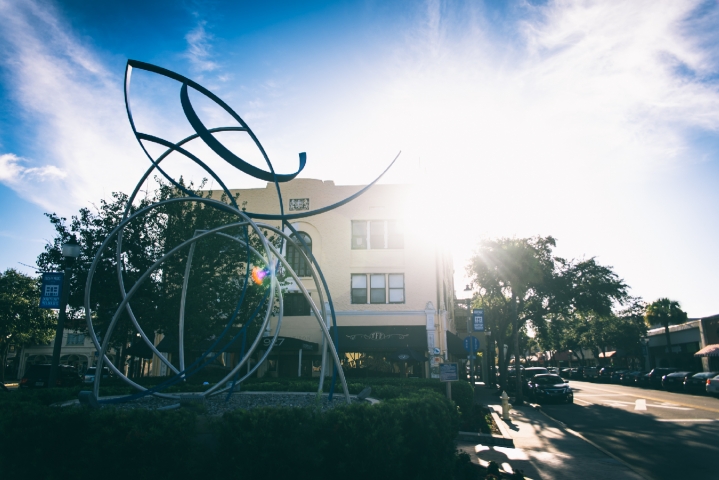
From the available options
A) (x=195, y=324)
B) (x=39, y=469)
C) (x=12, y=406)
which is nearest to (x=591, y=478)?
(x=39, y=469)

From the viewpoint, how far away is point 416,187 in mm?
28734

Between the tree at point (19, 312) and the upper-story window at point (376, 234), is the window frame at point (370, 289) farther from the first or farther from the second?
the tree at point (19, 312)

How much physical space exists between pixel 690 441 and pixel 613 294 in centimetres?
2333

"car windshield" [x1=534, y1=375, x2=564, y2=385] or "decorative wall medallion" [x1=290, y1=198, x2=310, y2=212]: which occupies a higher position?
"decorative wall medallion" [x1=290, y1=198, x2=310, y2=212]

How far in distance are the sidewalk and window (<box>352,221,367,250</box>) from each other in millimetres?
15405

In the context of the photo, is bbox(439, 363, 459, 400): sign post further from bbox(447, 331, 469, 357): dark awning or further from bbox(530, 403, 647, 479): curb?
bbox(447, 331, 469, 357): dark awning

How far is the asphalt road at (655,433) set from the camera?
30.7ft

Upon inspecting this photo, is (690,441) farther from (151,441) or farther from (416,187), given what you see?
(416,187)

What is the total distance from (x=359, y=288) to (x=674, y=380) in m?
23.0

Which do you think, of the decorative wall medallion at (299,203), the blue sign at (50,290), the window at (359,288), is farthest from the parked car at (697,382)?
the blue sign at (50,290)

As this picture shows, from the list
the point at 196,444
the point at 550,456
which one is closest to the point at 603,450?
the point at 550,456

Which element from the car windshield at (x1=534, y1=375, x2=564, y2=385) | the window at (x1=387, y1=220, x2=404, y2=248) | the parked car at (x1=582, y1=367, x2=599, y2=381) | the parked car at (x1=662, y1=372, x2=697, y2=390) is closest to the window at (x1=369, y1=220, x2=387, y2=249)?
the window at (x1=387, y1=220, x2=404, y2=248)

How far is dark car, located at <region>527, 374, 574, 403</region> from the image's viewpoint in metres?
22.9

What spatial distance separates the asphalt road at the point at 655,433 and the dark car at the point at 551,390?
2.49 ft
